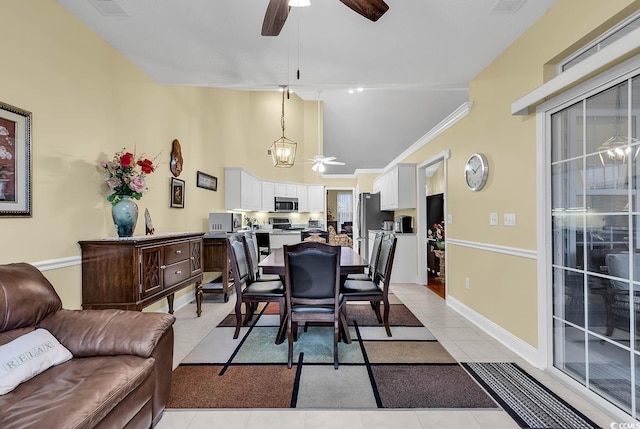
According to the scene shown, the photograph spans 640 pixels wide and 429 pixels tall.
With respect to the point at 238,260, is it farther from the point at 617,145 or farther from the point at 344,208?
the point at 344,208

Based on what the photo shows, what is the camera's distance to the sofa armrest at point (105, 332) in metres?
1.59

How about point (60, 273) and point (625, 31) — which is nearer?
point (625, 31)

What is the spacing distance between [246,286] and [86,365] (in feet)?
6.00

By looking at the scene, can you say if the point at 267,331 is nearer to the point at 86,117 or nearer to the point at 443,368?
the point at 443,368

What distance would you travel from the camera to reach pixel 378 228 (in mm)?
7211

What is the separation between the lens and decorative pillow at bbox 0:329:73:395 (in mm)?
1250

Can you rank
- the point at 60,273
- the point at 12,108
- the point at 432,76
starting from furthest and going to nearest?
the point at 432,76 → the point at 60,273 → the point at 12,108

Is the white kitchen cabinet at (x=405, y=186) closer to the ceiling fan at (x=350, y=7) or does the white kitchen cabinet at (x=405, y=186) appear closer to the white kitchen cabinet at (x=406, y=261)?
the white kitchen cabinet at (x=406, y=261)

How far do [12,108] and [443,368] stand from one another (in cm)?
344

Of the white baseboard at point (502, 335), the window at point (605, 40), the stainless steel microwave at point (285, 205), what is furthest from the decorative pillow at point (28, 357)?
the stainless steel microwave at point (285, 205)

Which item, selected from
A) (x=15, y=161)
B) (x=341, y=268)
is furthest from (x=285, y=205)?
(x=15, y=161)

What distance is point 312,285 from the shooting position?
2.42 m

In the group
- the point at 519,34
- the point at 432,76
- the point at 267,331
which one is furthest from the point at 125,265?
the point at 519,34

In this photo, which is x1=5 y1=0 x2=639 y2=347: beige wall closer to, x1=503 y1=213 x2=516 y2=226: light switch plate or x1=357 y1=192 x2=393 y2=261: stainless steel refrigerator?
x1=503 y1=213 x2=516 y2=226: light switch plate
